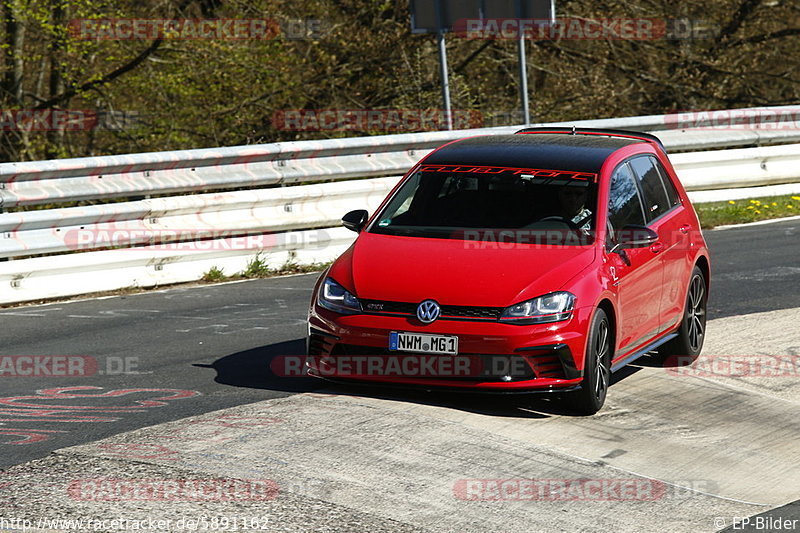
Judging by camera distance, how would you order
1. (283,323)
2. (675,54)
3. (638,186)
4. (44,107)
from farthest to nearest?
(675,54) < (44,107) < (283,323) < (638,186)

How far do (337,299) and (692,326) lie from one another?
2998mm

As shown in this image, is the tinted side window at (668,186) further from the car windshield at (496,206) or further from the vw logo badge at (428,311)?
the vw logo badge at (428,311)

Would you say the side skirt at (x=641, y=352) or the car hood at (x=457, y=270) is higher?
the car hood at (x=457, y=270)

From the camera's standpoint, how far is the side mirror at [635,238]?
832 centimetres

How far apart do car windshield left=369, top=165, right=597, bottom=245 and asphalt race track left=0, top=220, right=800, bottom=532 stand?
1.08 meters

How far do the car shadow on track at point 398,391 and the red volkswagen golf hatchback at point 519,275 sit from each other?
233 mm

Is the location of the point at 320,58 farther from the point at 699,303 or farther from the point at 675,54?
the point at 699,303

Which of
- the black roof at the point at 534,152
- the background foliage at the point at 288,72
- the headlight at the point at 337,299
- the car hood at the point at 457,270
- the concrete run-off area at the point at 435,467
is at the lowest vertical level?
the concrete run-off area at the point at 435,467

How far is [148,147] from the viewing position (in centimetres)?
2412

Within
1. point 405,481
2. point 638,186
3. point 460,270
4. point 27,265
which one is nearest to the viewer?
point 405,481

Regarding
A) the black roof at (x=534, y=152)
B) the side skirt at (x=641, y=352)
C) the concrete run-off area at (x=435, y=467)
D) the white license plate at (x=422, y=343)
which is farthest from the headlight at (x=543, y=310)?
the black roof at (x=534, y=152)

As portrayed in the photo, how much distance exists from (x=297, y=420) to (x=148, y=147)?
17.5 metres

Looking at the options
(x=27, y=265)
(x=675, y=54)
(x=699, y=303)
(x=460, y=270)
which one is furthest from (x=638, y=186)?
(x=675, y=54)

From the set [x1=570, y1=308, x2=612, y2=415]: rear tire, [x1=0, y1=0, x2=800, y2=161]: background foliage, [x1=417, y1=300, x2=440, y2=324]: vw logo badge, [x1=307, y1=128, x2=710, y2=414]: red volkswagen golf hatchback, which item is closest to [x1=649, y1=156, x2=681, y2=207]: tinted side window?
[x1=307, y1=128, x2=710, y2=414]: red volkswagen golf hatchback
